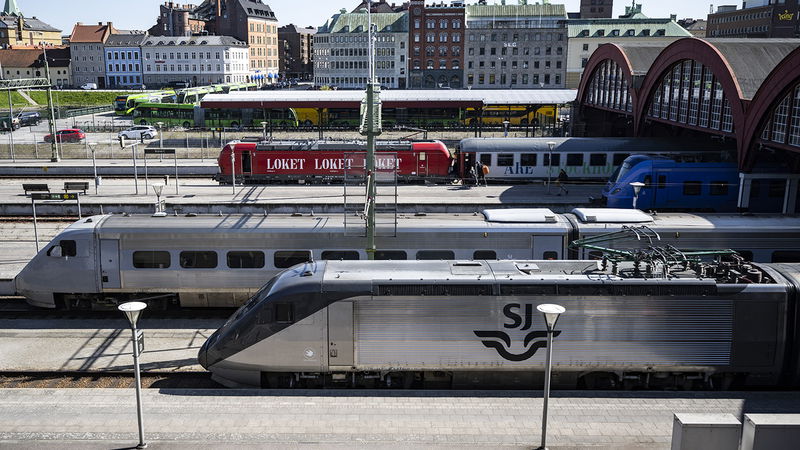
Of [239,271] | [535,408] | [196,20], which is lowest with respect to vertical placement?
[535,408]

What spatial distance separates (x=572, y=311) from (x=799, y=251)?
10.2m

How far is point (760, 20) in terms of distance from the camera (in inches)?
4995

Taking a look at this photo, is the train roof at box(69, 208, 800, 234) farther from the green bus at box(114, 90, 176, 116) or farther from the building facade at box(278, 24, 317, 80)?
the building facade at box(278, 24, 317, 80)

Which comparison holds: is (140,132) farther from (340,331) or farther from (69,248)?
(340,331)

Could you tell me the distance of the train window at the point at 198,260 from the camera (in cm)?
2278

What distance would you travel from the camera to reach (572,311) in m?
16.7

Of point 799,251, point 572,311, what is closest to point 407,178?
point 799,251

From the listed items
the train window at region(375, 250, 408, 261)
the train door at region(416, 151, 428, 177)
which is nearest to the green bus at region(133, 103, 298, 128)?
the train door at region(416, 151, 428, 177)

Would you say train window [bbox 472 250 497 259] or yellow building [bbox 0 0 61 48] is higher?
yellow building [bbox 0 0 61 48]

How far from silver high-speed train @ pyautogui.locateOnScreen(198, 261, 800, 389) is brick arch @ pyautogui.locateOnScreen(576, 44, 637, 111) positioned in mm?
35969

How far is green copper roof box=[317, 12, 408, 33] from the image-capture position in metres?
125

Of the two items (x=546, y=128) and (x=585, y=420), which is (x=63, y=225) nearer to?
(x=585, y=420)

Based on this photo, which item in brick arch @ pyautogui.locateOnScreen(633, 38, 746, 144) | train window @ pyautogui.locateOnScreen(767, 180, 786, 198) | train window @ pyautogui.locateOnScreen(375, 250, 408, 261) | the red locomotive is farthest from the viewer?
the red locomotive

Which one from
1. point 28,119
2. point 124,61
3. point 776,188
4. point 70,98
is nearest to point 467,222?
point 776,188
